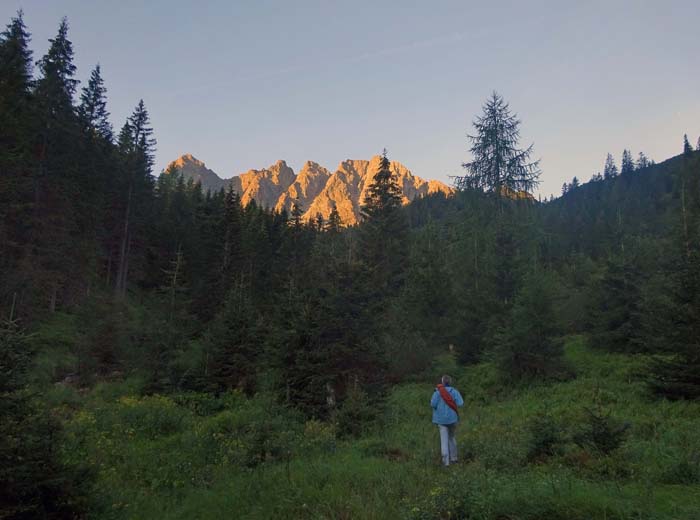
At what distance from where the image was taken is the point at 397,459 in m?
10.1

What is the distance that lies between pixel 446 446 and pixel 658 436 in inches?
192

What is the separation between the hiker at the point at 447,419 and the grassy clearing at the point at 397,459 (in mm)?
347

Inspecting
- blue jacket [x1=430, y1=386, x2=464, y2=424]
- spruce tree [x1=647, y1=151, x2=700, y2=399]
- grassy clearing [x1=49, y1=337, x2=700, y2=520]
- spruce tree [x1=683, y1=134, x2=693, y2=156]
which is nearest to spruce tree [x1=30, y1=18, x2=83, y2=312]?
grassy clearing [x1=49, y1=337, x2=700, y2=520]

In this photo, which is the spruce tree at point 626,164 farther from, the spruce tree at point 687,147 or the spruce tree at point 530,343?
the spruce tree at point 530,343

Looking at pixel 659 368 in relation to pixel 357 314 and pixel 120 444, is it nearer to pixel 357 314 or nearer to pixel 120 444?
pixel 357 314

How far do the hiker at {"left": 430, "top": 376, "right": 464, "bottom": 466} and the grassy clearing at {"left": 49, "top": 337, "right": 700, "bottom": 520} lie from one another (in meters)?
0.35

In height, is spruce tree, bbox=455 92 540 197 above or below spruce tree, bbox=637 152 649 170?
below

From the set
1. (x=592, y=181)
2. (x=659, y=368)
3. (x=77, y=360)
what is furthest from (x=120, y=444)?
(x=592, y=181)

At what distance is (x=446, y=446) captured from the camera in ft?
32.2

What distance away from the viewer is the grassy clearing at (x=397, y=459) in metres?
6.34

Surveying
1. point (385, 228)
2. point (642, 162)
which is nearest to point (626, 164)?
point (642, 162)

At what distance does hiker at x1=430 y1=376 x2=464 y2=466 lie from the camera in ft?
32.3

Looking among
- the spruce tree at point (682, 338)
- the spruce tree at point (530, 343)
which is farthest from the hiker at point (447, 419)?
the spruce tree at point (530, 343)

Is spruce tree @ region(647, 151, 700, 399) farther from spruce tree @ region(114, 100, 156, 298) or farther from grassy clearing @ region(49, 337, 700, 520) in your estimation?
spruce tree @ region(114, 100, 156, 298)
